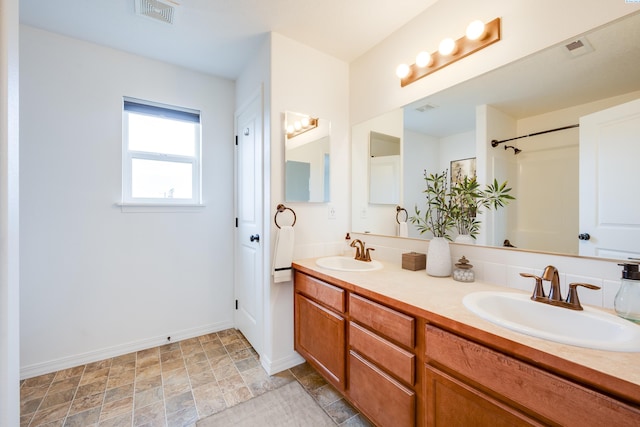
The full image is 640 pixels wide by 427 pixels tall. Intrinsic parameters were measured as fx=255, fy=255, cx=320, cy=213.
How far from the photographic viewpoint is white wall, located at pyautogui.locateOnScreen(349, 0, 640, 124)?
109 centimetres

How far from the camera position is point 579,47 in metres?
1.10

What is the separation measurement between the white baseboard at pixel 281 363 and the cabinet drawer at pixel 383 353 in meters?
0.84

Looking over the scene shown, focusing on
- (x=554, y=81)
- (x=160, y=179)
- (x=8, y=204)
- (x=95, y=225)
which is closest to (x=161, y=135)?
(x=160, y=179)

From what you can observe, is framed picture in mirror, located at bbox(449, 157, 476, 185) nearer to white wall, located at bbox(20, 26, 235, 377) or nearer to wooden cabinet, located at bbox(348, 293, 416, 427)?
wooden cabinet, located at bbox(348, 293, 416, 427)

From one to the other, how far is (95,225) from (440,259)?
259cm

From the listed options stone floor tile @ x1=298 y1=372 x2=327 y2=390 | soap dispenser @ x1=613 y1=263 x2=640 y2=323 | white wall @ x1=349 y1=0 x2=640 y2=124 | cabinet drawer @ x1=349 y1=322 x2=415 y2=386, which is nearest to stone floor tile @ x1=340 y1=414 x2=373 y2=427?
stone floor tile @ x1=298 y1=372 x2=327 y2=390

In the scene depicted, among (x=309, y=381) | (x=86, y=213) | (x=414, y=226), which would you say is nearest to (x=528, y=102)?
(x=414, y=226)

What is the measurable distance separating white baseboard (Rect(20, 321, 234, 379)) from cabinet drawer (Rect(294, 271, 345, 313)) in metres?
1.28

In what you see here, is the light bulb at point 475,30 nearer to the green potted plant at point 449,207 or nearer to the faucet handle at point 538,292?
the green potted plant at point 449,207

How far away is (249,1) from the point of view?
1609 mm

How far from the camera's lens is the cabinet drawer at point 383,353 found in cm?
107

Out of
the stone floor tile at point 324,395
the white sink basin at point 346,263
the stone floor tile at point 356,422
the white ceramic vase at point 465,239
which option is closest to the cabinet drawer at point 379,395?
the stone floor tile at point 356,422

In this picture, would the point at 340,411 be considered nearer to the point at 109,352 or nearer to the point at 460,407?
the point at 460,407

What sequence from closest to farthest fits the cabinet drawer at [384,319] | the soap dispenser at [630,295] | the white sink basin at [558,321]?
the white sink basin at [558,321], the soap dispenser at [630,295], the cabinet drawer at [384,319]
